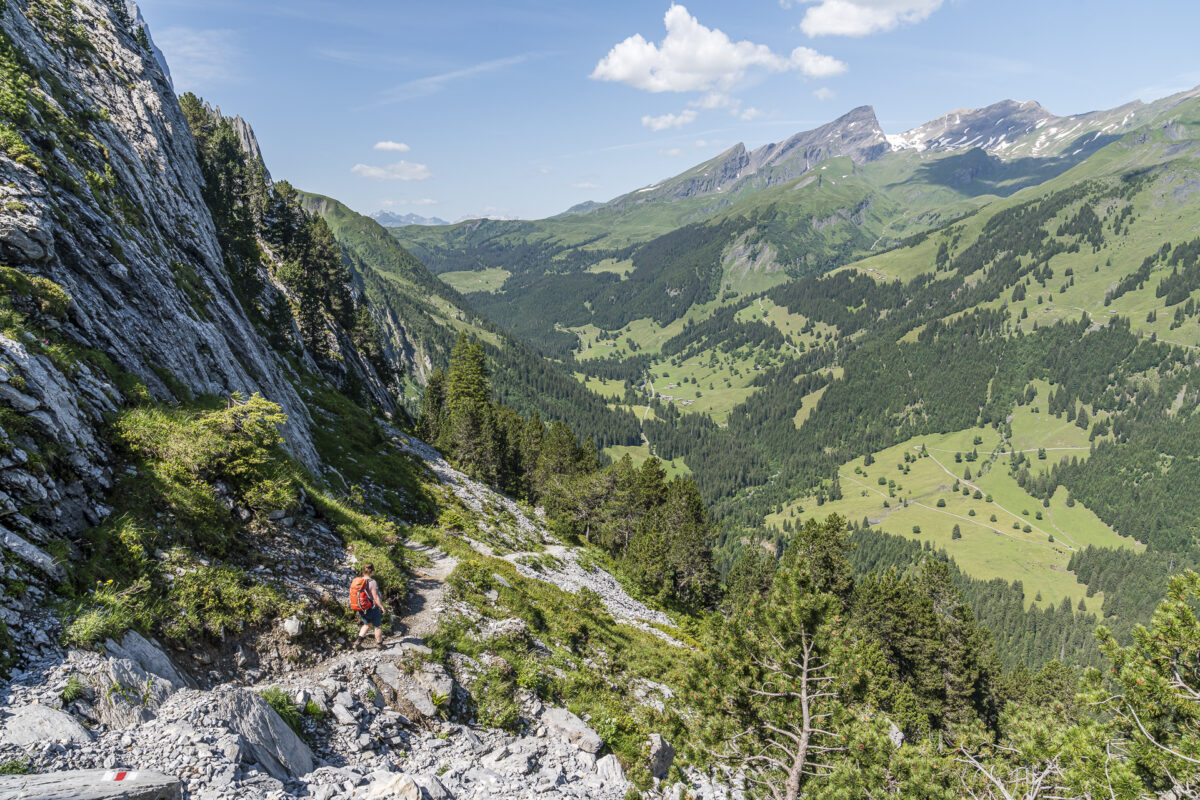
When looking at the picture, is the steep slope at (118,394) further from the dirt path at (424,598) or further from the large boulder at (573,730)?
the large boulder at (573,730)

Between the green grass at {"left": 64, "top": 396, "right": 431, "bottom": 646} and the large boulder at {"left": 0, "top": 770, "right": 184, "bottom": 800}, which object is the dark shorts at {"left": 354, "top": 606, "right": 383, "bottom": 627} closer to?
the green grass at {"left": 64, "top": 396, "right": 431, "bottom": 646}

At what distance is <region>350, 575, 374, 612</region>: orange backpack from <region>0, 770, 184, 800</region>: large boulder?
8.10 metres

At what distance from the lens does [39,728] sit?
8.40 m

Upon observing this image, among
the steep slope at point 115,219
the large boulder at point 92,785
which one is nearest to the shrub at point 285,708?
the large boulder at point 92,785

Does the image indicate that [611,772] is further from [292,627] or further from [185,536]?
[185,536]

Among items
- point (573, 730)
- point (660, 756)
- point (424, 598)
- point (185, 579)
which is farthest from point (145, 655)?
point (660, 756)

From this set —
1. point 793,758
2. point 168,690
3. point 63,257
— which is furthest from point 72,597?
point 793,758

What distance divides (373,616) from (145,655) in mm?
6161

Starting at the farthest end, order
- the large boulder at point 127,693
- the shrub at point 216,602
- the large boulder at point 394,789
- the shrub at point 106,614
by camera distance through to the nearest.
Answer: the shrub at point 216,602, the large boulder at point 394,789, the shrub at point 106,614, the large boulder at point 127,693

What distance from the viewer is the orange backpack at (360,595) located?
1647 cm

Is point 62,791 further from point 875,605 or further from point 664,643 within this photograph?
point 875,605

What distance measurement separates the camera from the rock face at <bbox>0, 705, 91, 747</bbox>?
8.07m

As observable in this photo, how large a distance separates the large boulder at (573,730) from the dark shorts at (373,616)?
6.42 meters

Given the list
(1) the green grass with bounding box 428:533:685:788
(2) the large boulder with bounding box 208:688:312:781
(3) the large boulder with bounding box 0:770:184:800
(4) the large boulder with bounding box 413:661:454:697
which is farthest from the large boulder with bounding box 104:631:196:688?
(1) the green grass with bounding box 428:533:685:788
